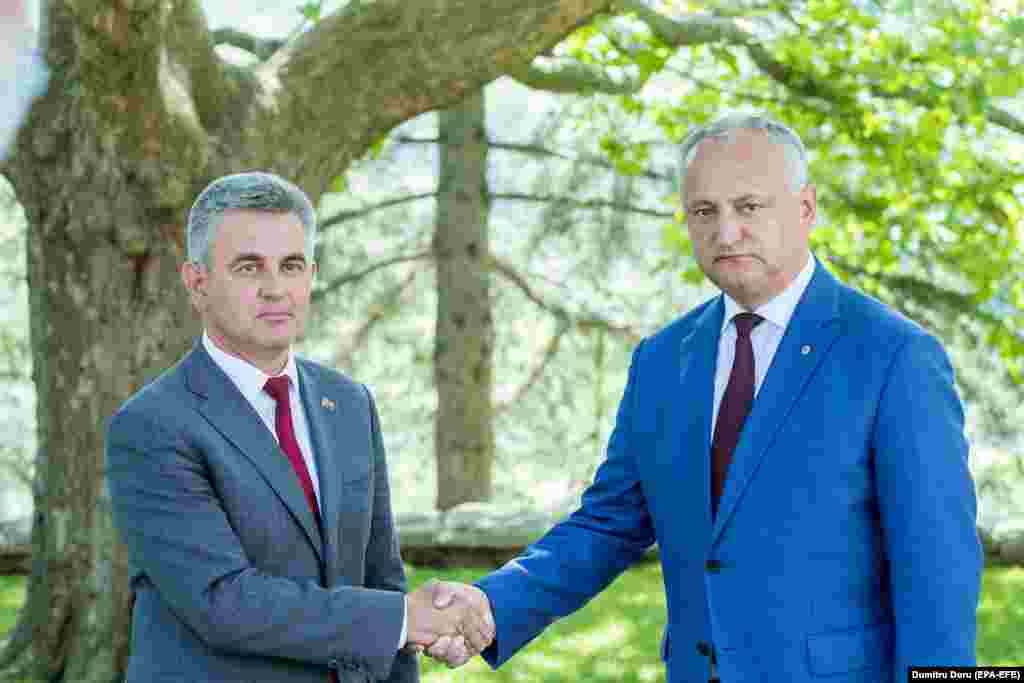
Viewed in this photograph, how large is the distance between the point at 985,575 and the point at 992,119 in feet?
10.7

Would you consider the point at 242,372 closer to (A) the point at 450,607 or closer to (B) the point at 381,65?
(A) the point at 450,607

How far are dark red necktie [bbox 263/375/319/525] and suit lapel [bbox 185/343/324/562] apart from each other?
0.04m

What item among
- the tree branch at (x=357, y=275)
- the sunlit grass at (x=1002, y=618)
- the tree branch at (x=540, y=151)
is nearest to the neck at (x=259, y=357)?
the sunlit grass at (x=1002, y=618)

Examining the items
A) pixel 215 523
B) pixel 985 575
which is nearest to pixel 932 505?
pixel 215 523

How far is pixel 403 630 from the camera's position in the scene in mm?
3043

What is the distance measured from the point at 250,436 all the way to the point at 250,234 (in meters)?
0.45

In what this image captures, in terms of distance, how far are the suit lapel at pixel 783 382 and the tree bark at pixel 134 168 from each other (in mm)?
3100

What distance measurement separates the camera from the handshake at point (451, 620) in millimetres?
3301

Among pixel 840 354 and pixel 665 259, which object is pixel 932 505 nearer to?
pixel 840 354

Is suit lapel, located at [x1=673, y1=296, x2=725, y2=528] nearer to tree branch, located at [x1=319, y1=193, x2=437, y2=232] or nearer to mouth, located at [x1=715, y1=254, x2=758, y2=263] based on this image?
mouth, located at [x1=715, y1=254, x2=758, y2=263]

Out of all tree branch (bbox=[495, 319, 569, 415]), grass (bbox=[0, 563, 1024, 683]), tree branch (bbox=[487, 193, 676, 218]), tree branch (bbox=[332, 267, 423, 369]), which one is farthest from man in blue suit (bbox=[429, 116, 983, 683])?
tree branch (bbox=[332, 267, 423, 369])

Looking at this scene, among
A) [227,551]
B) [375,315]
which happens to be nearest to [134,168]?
[227,551]

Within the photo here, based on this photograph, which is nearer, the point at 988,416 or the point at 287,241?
the point at 287,241

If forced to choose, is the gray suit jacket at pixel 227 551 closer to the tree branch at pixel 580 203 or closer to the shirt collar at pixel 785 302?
the shirt collar at pixel 785 302
